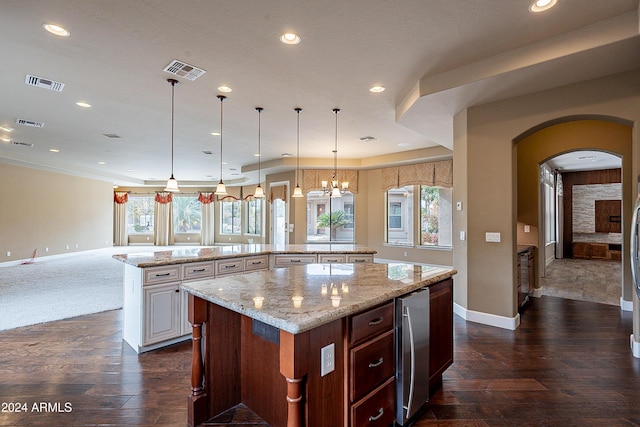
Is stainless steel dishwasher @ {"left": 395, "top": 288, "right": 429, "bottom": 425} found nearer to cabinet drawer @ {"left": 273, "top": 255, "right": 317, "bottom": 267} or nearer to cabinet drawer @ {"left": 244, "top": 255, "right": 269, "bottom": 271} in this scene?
cabinet drawer @ {"left": 273, "top": 255, "right": 317, "bottom": 267}

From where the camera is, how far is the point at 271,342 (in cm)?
185

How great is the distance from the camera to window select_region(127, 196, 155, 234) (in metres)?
13.8

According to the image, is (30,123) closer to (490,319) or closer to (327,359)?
(327,359)

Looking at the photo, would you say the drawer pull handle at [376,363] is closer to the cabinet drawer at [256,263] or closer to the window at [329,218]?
the cabinet drawer at [256,263]

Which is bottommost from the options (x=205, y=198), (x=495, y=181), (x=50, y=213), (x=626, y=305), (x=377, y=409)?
(x=626, y=305)

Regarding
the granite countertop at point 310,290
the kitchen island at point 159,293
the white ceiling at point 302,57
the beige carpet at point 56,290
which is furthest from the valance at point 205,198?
the granite countertop at point 310,290

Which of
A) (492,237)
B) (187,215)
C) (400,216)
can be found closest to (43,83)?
(492,237)

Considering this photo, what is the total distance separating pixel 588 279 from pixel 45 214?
14216mm

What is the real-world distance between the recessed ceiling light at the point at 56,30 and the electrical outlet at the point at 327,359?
3265mm

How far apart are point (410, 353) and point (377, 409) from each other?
370mm

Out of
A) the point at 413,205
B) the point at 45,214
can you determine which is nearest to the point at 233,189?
the point at 45,214

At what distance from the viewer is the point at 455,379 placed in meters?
2.55

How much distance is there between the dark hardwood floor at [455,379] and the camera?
208 centimetres

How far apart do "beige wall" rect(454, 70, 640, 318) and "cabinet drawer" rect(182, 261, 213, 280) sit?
3.18 metres
